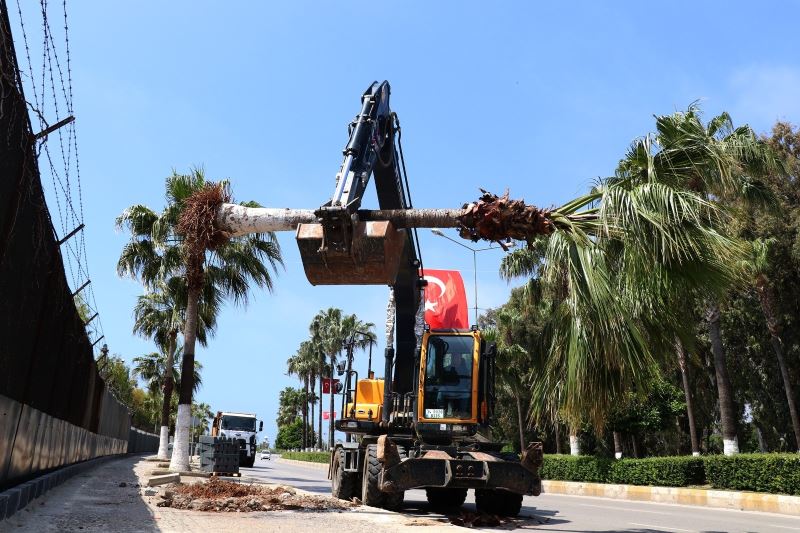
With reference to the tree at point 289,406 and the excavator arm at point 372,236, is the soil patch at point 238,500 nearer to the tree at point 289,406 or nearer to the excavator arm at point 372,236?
the excavator arm at point 372,236

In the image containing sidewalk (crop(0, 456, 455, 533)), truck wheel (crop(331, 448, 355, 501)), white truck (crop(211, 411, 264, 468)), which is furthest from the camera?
white truck (crop(211, 411, 264, 468))

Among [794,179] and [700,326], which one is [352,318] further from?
[794,179]

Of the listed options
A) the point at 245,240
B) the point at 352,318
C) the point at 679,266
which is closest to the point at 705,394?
the point at 245,240

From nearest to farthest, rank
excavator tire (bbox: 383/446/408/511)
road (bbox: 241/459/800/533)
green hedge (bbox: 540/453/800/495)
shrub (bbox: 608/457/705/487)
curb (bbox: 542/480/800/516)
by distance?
road (bbox: 241/459/800/533), excavator tire (bbox: 383/446/408/511), curb (bbox: 542/480/800/516), green hedge (bbox: 540/453/800/495), shrub (bbox: 608/457/705/487)

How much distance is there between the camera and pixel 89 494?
11789mm

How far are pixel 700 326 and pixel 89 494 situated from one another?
29.0 meters

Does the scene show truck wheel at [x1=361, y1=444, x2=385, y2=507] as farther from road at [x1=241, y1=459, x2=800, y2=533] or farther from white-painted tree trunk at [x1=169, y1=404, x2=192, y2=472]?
white-painted tree trunk at [x1=169, y1=404, x2=192, y2=472]

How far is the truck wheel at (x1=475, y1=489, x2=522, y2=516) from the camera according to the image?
38.3ft

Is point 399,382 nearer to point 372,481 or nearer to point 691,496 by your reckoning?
point 372,481

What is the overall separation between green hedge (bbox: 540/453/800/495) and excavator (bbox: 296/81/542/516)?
8.43 metres

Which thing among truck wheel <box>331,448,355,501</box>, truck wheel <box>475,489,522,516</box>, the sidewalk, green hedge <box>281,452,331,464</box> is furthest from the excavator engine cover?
green hedge <box>281,452,331,464</box>

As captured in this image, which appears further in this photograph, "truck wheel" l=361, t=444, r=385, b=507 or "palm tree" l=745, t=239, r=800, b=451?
"palm tree" l=745, t=239, r=800, b=451

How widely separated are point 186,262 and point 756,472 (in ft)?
49.8

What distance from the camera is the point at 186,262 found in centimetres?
1783
